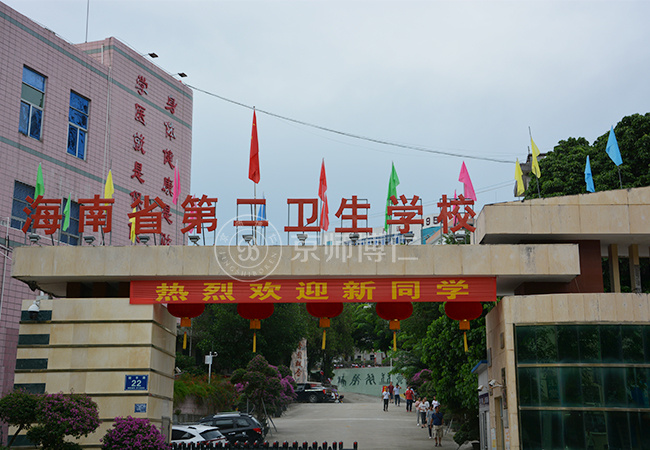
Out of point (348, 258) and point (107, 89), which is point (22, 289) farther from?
point (348, 258)

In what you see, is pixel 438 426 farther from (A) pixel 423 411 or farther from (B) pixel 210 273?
(B) pixel 210 273

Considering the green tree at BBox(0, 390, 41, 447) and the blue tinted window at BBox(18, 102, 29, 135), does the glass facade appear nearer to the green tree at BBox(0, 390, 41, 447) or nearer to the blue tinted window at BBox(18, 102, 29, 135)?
the green tree at BBox(0, 390, 41, 447)

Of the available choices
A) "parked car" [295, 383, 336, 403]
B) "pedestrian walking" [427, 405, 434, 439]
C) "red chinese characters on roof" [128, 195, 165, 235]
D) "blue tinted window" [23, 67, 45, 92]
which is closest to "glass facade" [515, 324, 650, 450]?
"red chinese characters on roof" [128, 195, 165, 235]

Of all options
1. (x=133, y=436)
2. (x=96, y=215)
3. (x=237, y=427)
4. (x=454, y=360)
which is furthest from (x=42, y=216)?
(x=454, y=360)

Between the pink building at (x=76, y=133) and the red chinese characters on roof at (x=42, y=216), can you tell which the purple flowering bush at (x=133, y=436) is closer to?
the pink building at (x=76, y=133)

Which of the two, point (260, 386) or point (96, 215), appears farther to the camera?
point (260, 386)

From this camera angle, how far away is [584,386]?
12.3m

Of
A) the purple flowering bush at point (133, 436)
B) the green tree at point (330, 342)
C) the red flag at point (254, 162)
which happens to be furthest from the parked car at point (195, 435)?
the green tree at point (330, 342)

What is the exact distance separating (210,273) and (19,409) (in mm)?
4098

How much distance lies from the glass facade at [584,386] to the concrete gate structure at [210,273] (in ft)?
1.88

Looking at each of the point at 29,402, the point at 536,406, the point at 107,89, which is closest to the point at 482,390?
the point at 536,406

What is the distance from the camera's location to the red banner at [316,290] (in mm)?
13531

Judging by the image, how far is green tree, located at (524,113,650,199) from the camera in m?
21.8

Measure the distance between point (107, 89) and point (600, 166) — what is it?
1662 cm
